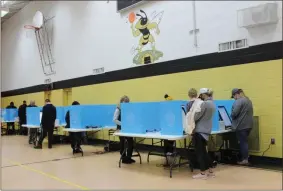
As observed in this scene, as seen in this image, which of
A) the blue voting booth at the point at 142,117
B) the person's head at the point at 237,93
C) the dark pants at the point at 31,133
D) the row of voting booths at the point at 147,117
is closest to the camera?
the row of voting booths at the point at 147,117

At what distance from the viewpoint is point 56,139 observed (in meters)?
9.02

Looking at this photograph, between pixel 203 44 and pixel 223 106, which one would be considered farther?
pixel 203 44

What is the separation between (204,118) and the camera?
13.2 feet

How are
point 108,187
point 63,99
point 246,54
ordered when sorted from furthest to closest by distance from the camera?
point 63,99
point 246,54
point 108,187

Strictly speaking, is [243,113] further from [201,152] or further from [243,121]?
[201,152]

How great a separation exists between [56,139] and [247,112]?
A: 610 cm

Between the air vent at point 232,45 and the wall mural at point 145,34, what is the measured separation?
166 cm

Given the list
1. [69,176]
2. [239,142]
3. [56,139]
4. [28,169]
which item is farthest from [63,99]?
[239,142]

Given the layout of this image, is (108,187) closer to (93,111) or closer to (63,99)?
(93,111)

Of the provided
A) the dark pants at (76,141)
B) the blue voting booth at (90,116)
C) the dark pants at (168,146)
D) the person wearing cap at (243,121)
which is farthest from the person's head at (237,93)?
the dark pants at (76,141)

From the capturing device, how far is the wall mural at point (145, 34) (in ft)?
22.9

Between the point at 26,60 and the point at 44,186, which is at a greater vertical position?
the point at 26,60

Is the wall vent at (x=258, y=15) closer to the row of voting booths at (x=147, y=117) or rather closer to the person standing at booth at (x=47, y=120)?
the row of voting booths at (x=147, y=117)

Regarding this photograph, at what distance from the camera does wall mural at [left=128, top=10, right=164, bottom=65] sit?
698 cm
